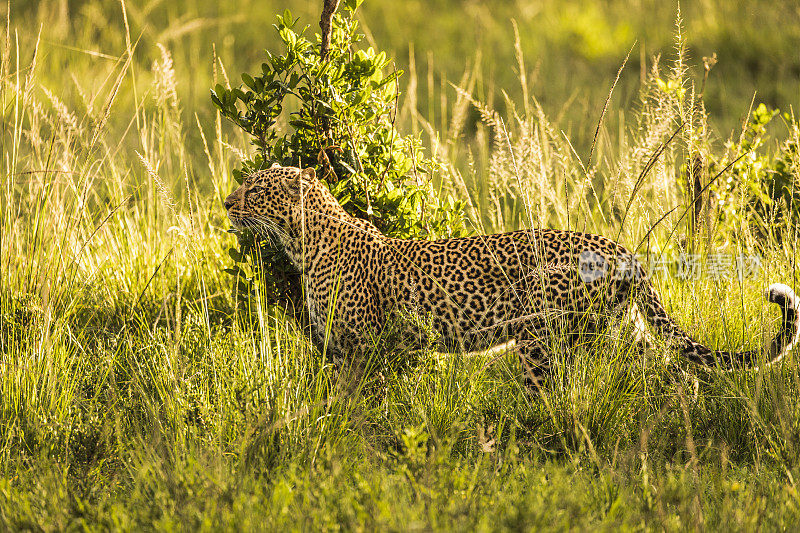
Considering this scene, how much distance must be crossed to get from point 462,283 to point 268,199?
114cm

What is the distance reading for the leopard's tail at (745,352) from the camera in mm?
3924

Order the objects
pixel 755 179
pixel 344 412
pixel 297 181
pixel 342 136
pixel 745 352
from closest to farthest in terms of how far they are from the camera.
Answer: pixel 745 352 < pixel 344 412 < pixel 297 181 < pixel 342 136 < pixel 755 179

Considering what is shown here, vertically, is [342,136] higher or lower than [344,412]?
higher

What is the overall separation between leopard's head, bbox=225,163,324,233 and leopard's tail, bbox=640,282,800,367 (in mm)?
1851

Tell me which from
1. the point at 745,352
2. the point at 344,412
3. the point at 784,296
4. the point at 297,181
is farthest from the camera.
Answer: the point at 297,181

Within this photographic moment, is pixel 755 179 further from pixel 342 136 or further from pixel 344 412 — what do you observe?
pixel 344 412

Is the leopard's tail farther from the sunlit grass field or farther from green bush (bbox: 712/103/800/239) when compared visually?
green bush (bbox: 712/103/800/239)

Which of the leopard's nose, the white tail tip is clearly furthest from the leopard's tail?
the leopard's nose

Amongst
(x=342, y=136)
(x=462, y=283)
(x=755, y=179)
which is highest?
(x=342, y=136)

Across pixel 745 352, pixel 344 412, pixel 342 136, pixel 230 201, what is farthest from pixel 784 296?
pixel 230 201

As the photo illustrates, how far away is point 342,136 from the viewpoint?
4785mm

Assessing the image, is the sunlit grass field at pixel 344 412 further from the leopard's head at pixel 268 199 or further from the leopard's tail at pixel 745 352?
the leopard's head at pixel 268 199

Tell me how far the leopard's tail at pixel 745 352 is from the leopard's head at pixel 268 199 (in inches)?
72.9

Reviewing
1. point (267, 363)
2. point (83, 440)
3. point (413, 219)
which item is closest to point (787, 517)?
point (267, 363)
